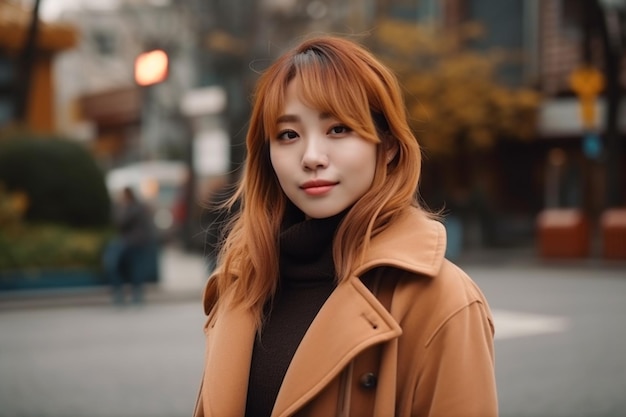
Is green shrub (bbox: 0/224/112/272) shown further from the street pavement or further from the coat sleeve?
the coat sleeve

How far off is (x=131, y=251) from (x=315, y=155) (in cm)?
1403

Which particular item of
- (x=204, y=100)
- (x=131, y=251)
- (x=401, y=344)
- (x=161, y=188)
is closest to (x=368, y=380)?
(x=401, y=344)

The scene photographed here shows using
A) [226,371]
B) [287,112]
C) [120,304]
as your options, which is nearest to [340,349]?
[226,371]

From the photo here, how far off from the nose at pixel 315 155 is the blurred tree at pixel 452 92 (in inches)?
1030

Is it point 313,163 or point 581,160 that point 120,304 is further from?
point 581,160

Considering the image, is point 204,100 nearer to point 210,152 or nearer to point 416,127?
point 210,152

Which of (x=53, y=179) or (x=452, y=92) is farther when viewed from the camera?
(x=452, y=92)

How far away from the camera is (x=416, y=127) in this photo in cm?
2678

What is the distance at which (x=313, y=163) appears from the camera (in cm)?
211

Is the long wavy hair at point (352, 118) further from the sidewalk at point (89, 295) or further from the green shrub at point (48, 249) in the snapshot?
the green shrub at point (48, 249)

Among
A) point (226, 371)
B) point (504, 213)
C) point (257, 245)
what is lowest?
point (504, 213)

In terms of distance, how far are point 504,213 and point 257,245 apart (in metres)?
29.9

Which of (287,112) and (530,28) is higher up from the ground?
(530,28)

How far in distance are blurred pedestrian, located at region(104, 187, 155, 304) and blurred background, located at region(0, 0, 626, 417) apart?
2.50ft
